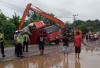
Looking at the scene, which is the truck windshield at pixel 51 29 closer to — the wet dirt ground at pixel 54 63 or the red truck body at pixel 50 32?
the red truck body at pixel 50 32

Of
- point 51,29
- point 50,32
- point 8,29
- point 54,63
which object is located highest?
point 8,29

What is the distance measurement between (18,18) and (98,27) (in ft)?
247

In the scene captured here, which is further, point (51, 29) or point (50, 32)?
point (51, 29)

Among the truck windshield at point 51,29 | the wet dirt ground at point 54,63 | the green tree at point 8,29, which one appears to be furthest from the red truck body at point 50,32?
the wet dirt ground at point 54,63

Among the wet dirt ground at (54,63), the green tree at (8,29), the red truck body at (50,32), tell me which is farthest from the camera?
the green tree at (8,29)

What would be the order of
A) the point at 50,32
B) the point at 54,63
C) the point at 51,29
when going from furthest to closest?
the point at 51,29 → the point at 50,32 → the point at 54,63

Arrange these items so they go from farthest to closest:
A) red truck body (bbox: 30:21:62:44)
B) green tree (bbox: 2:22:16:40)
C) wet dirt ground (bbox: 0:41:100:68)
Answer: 1. green tree (bbox: 2:22:16:40)
2. red truck body (bbox: 30:21:62:44)
3. wet dirt ground (bbox: 0:41:100:68)

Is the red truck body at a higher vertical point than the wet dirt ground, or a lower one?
higher

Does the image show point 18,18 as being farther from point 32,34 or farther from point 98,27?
point 98,27

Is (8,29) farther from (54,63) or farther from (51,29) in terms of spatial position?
(54,63)

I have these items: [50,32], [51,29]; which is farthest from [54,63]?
[51,29]

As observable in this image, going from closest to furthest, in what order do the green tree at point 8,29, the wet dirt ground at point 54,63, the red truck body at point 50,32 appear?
the wet dirt ground at point 54,63 < the red truck body at point 50,32 < the green tree at point 8,29

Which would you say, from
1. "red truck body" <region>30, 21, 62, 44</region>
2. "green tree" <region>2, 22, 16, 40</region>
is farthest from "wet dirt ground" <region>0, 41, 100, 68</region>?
"green tree" <region>2, 22, 16, 40</region>

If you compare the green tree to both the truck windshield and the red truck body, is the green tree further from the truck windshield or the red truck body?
the truck windshield
